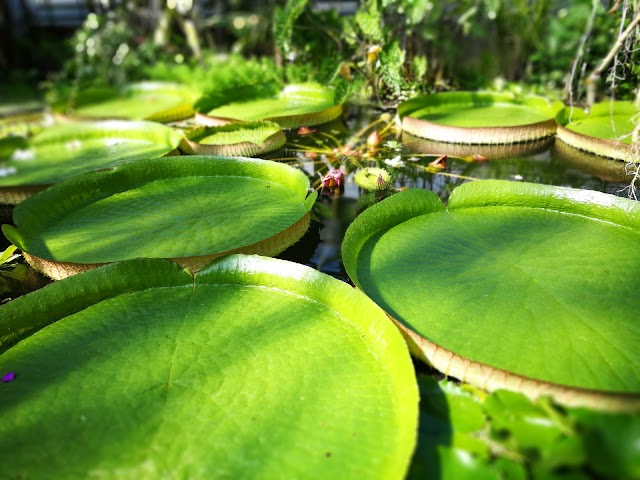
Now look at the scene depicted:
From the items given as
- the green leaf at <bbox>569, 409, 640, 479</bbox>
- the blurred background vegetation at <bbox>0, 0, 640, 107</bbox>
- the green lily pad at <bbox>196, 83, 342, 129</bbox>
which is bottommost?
the green leaf at <bbox>569, 409, 640, 479</bbox>

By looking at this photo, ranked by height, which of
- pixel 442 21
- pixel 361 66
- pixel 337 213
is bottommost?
pixel 337 213

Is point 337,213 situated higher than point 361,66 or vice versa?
point 361,66

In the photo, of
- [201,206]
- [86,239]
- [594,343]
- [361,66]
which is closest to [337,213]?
[201,206]

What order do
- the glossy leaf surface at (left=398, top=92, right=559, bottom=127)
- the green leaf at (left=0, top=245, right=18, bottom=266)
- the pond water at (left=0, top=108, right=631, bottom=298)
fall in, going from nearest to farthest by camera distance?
the green leaf at (left=0, top=245, right=18, bottom=266), the pond water at (left=0, top=108, right=631, bottom=298), the glossy leaf surface at (left=398, top=92, right=559, bottom=127)

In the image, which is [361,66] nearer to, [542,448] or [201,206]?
[201,206]

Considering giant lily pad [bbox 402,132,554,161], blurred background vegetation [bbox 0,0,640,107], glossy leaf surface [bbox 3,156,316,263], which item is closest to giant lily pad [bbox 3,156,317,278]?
glossy leaf surface [bbox 3,156,316,263]

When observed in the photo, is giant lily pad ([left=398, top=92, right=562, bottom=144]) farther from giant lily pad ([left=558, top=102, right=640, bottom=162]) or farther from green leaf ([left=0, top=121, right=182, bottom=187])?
green leaf ([left=0, top=121, right=182, bottom=187])

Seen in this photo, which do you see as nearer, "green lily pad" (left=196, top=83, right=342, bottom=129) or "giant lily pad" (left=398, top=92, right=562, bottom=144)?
"giant lily pad" (left=398, top=92, right=562, bottom=144)
